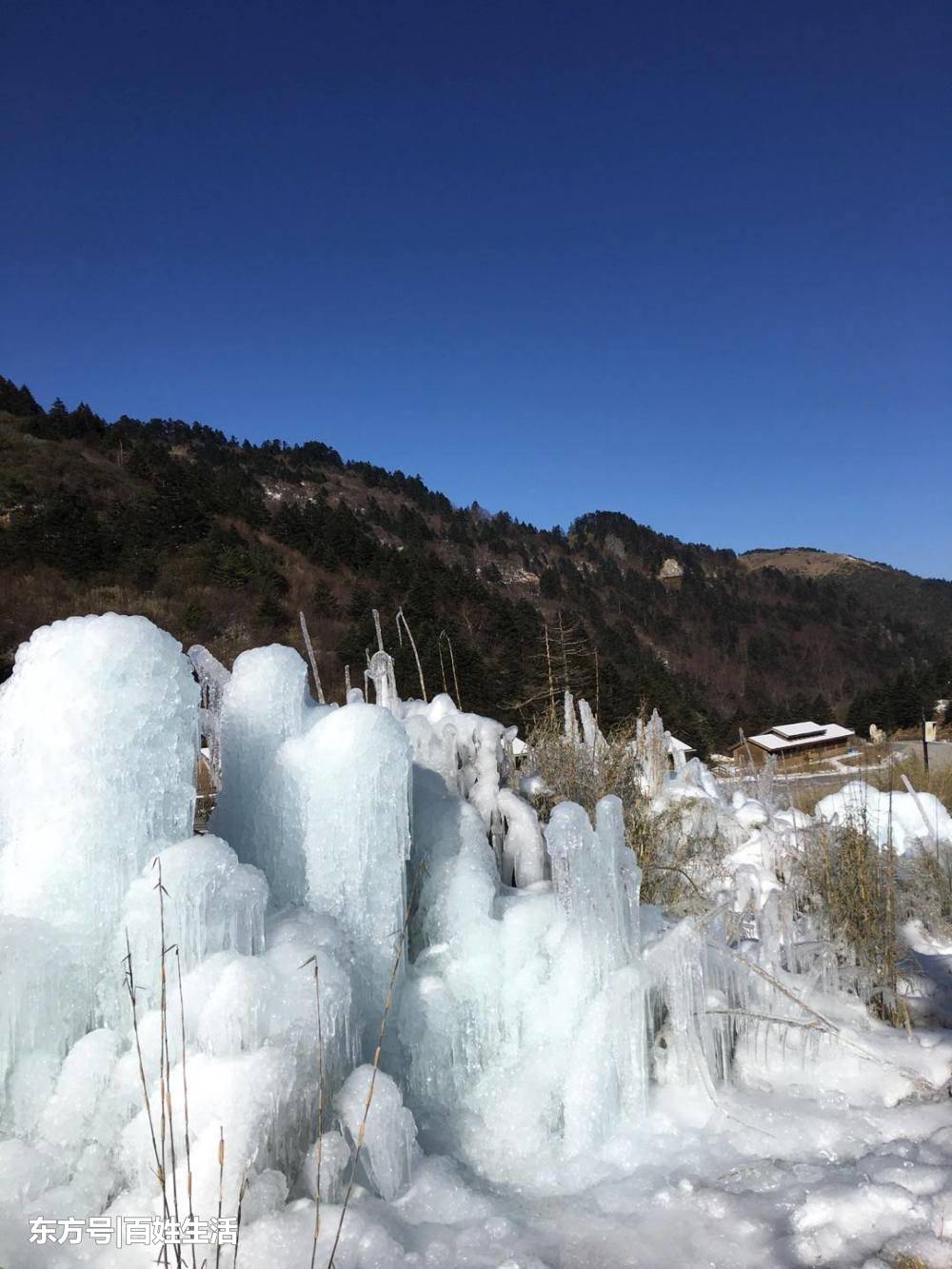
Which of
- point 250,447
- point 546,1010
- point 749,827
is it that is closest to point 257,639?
point 749,827

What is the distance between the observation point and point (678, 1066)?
105 inches

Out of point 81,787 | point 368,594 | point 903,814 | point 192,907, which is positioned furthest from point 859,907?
point 368,594

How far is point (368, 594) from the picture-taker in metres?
34.1

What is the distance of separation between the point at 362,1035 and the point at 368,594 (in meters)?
32.1

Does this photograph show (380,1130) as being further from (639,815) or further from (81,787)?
(639,815)

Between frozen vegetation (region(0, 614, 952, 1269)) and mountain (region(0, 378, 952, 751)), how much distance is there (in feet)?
7.90

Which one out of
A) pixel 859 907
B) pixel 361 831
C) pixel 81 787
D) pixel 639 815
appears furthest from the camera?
pixel 639 815

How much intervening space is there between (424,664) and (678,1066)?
20.8 metres

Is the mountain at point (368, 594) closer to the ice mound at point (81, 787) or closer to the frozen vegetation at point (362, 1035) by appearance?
the frozen vegetation at point (362, 1035)

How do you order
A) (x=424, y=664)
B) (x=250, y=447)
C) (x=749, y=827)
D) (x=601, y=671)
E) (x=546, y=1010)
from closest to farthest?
(x=546, y=1010) < (x=749, y=827) < (x=424, y=664) < (x=601, y=671) < (x=250, y=447)

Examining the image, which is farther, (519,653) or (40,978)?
(519,653)

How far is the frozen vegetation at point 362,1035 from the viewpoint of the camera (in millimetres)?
1927

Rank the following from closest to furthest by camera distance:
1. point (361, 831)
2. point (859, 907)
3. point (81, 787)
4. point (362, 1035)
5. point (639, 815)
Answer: point (81, 787)
point (362, 1035)
point (361, 831)
point (859, 907)
point (639, 815)

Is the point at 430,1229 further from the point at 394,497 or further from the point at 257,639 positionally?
Answer: the point at 394,497
